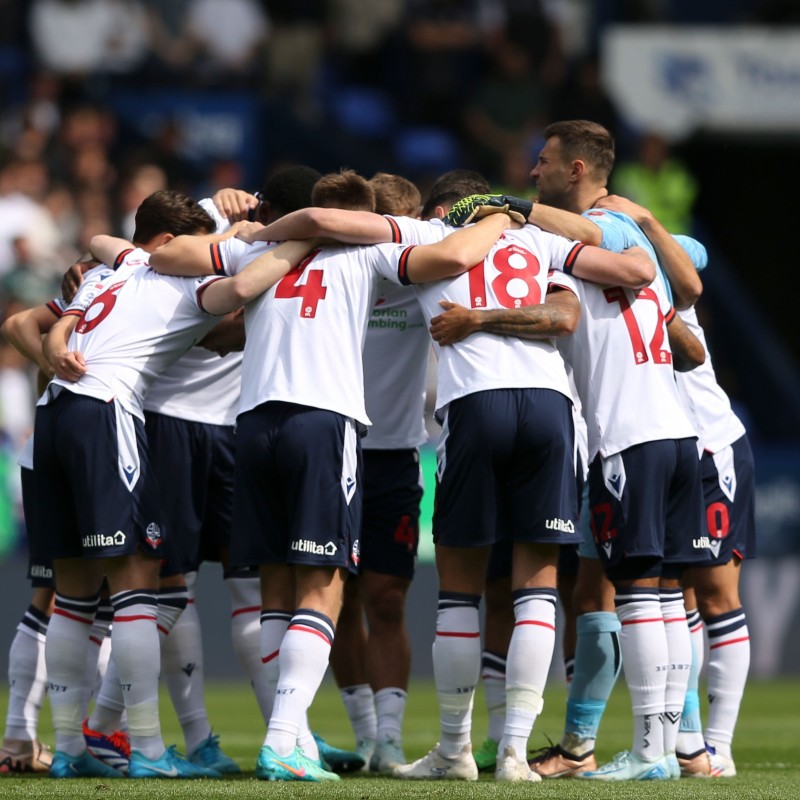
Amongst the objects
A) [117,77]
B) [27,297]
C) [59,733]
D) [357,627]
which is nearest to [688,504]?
[357,627]

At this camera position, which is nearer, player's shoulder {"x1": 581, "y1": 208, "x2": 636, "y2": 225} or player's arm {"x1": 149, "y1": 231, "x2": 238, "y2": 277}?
player's arm {"x1": 149, "y1": 231, "x2": 238, "y2": 277}

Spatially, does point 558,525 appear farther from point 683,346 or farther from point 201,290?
point 201,290

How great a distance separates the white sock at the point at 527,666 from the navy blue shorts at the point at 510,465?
0.94 feet

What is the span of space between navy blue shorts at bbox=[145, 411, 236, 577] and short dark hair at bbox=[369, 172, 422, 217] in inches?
49.0

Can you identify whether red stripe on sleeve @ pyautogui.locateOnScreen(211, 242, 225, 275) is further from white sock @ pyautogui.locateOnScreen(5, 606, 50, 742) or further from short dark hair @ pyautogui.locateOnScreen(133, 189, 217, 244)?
white sock @ pyautogui.locateOnScreen(5, 606, 50, 742)

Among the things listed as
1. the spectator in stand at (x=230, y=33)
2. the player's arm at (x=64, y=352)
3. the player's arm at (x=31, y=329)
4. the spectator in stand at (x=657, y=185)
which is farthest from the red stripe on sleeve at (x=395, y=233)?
the spectator in stand at (x=230, y=33)

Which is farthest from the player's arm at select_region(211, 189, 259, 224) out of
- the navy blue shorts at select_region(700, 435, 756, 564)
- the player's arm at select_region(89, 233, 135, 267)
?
the navy blue shorts at select_region(700, 435, 756, 564)

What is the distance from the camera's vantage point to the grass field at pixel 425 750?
590 cm

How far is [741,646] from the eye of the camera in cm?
765

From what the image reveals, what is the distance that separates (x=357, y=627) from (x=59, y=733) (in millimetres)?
1555

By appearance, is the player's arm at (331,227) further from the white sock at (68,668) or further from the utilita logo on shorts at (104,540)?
the white sock at (68,668)

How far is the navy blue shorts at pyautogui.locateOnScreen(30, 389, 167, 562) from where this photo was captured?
22.1 ft

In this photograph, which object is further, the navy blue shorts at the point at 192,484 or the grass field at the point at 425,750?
the navy blue shorts at the point at 192,484

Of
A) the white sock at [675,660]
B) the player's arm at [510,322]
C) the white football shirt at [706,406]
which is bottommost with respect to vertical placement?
the white sock at [675,660]
